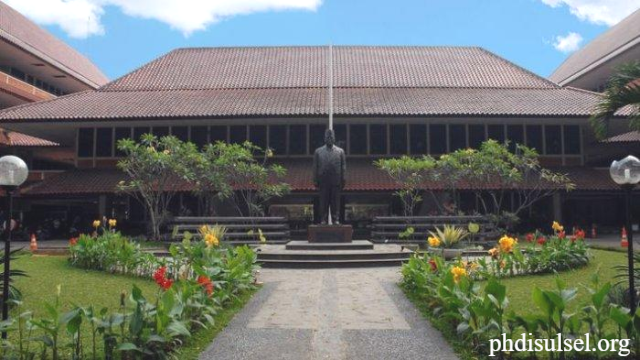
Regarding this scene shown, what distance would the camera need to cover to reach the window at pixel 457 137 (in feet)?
77.0

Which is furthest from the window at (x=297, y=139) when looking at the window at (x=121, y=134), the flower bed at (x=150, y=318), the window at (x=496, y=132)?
the flower bed at (x=150, y=318)

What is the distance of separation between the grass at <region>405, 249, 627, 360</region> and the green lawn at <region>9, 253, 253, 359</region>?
2.56m

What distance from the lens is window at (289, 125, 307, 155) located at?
2367cm

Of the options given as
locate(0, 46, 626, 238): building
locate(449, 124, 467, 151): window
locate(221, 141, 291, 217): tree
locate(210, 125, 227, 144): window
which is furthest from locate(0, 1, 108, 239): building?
locate(449, 124, 467, 151): window

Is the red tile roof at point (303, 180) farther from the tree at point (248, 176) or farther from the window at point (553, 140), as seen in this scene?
the tree at point (248, 176)

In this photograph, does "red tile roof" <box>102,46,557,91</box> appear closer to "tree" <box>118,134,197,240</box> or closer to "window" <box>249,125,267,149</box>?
"window" <box>249,125,267,149</box>

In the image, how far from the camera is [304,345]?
5.55 m

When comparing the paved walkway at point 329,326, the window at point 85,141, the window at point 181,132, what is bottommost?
the paved walkway at point 329,326

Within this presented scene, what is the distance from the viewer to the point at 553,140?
23.6m

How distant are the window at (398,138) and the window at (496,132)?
3.78 m

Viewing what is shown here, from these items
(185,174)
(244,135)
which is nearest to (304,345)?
(185,174)

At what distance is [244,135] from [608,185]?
15422mm

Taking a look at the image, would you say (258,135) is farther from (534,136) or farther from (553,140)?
(553,140)

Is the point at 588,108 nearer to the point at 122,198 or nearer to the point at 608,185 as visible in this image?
the point at 608,185
